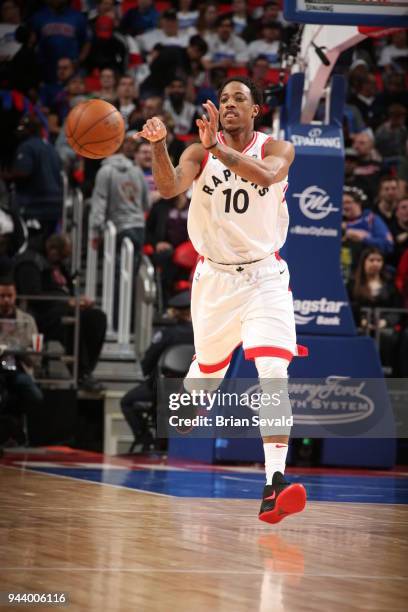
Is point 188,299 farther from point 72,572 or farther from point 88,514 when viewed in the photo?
point 72,572

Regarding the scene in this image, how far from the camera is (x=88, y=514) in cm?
581

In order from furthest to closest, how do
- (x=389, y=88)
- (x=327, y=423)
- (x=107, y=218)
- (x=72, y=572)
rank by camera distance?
(x=389, y=88), (x=107, y=218), (x=327, y=423), (x=72, y=572)

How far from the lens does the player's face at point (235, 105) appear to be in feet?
20.4

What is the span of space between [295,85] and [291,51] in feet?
1.39

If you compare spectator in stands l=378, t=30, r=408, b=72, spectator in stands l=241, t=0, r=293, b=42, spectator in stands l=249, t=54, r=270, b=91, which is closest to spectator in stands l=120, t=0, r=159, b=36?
spectator in stands l=241, t=0, r=293, b=42

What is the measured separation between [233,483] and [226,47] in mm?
10815

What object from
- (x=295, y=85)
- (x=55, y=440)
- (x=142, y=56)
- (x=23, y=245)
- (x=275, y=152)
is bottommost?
(x=55, y=440)

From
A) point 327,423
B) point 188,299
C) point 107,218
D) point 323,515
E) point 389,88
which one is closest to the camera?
point 323,515

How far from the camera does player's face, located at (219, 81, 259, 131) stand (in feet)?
20.4

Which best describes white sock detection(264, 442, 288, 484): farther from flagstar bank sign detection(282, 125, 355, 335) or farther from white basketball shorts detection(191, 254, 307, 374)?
flagstar bank sign detection(282, 125, 355, 335)

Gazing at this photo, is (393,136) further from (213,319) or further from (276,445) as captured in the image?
(276,445)

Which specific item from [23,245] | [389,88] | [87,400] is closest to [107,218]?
[23,245]

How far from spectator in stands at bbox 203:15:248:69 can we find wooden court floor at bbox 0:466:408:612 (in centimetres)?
1175

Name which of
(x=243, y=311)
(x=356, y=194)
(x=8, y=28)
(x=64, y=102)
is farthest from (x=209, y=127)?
(x=8, y=28)
